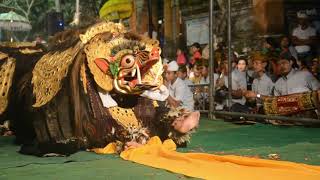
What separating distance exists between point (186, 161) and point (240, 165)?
0.46 m

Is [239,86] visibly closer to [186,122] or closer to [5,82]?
[186,122]

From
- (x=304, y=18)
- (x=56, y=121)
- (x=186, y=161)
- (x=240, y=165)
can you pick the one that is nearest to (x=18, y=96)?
(x=56, y=121)

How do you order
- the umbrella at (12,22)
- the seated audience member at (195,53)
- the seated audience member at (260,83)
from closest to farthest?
the seated audience member at (260,83) → the seated audience member at (195,53) → the umbrella at (12,22)

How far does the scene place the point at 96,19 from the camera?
17.8ft

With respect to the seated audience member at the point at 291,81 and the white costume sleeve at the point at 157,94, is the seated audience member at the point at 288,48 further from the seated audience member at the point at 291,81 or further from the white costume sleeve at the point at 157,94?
the white costume sleeve at the point at 157,94

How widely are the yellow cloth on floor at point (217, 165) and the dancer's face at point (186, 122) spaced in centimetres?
27

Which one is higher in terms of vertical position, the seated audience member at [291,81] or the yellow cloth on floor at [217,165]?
the seated audience member at [291,81]

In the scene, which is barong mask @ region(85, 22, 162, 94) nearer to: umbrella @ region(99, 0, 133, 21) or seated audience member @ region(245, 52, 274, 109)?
seated audience member @ region(245, 52, 274, 109)

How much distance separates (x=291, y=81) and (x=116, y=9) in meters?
8.09

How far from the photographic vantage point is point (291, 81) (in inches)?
313

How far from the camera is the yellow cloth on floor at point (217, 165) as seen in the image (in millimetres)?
3750

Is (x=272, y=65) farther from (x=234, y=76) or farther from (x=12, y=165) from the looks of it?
(x=12, y=165)

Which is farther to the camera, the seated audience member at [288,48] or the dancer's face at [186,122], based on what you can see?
the seated audience member at [288,48]

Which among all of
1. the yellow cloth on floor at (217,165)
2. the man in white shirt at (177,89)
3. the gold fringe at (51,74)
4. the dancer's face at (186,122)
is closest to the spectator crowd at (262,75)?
the man in white shirt at (177,89)
